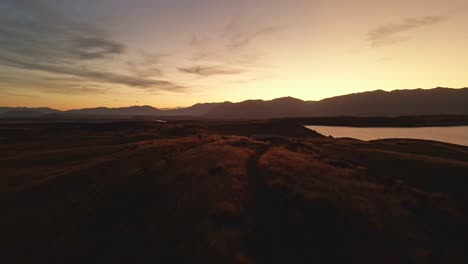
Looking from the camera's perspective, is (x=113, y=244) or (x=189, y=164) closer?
(x=113, y=244)

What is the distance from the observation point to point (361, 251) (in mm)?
17094

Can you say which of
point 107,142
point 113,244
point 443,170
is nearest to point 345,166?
point 443,170

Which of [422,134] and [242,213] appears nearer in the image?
[242,213]

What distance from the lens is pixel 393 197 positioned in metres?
24.2

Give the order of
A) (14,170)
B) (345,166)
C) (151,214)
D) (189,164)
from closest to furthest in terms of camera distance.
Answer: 1. (151,214)
2. (345,166)
3. (189,164)
4. (14,170)

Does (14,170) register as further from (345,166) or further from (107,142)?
(345,166)

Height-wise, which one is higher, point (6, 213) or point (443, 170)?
point (443, 170)

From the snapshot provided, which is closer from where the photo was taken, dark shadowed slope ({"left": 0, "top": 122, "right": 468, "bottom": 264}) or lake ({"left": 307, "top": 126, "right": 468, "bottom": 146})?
dark shadowed slope ({"left": 0, "top": 122, "right": 468, "bottom": 264})

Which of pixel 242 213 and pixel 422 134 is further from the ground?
pixel 242 213

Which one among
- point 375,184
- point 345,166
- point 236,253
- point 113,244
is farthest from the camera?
point 345,166

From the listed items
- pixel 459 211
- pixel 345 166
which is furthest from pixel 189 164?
pixel 459 211

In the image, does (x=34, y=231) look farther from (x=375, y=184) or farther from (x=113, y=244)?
(x=375, y=184)

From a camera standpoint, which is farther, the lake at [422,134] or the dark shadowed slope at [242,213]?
the lake at [422,134]

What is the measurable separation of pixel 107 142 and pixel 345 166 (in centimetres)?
6343
